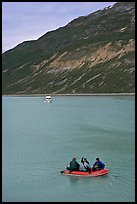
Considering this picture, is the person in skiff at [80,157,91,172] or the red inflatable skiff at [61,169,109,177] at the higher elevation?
the person in skiff at [80,157,91,172]

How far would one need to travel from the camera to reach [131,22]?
191750 mm

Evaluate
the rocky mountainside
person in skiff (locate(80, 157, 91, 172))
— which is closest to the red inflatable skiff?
person in skiff (locate(80, 157, 91, 172))

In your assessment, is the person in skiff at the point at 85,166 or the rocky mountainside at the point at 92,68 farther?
the rocky mountainside at the point at 92,68

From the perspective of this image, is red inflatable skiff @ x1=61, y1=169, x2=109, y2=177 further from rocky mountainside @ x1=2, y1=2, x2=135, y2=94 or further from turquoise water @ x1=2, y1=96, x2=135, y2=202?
rocky mountainside @ x1=2, y1=2, x2=135, y2=94

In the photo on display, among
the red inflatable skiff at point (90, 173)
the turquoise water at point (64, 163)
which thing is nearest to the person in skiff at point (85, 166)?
the red inflatable skiff at point (90, 173)

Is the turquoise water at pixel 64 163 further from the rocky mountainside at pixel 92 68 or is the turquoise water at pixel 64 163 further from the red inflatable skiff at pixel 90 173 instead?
the rocky mountainside at pixel 92 68

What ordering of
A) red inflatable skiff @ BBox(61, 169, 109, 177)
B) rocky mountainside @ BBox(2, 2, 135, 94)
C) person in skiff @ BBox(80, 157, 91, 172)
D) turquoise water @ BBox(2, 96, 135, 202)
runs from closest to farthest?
1. turquoise water @ BBox(2, 96, 135, 202)
2. red inflatable skiff @ BBox(61, 169, 109, 177)
3. person in skiff @ BBox(80, 157, 91, 172)
4. rocky mountainside @ BBox(2, 2, 135, 94)

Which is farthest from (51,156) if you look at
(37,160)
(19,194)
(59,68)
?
(59,68)

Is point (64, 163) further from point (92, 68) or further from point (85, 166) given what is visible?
point (92, 68)

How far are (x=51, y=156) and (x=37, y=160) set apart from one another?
1.78 m

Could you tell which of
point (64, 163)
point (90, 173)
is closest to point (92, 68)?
point (64, 163)

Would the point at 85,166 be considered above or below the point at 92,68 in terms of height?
below

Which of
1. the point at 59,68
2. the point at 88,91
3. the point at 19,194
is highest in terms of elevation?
the point at 59,68

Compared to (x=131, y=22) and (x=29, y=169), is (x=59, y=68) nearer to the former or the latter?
(x=131, y=22)
